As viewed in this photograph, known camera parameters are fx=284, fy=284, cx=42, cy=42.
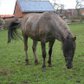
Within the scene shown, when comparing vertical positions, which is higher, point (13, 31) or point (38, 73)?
point (13, 31)

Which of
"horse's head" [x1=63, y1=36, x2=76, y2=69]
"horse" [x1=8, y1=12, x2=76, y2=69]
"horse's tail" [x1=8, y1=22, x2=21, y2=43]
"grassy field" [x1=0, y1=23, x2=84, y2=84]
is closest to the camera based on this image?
"grassy field" [x1=0, y1=23, x2=84, y2=84]

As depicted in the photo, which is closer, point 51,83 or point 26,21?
point 51,83

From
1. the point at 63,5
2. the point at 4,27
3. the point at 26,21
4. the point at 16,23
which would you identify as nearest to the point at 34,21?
the point at 26,21

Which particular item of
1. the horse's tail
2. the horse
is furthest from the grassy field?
the horse's tail

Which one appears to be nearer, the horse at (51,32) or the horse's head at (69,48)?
the horse's head at (69,48)

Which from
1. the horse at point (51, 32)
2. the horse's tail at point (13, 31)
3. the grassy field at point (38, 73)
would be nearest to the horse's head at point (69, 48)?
the horse at point (51, 32)

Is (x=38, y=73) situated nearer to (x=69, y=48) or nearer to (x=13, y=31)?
(x=69, y=48)

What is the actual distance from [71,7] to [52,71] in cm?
5250

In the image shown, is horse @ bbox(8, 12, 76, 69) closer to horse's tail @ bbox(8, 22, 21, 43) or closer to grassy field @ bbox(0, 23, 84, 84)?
grassy field @ bbox(0, 23, 84, 84)

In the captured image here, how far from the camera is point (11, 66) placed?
32.9ft

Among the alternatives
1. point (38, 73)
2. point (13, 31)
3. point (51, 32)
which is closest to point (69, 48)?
point (51, 32)

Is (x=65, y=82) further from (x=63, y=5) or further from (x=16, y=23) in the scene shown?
(x=63, y=5)

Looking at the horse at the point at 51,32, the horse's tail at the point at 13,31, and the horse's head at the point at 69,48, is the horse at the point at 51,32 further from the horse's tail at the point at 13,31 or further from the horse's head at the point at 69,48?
the horse's tail at the point at 13,31

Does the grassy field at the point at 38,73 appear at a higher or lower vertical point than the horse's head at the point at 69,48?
lower
